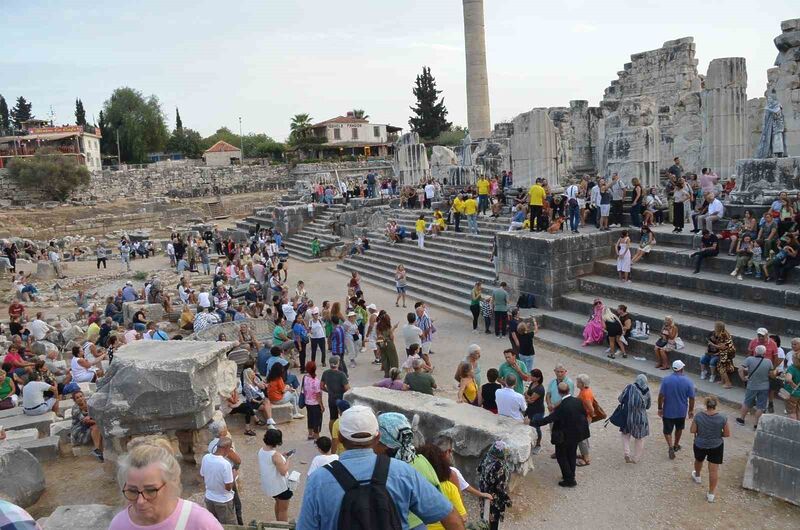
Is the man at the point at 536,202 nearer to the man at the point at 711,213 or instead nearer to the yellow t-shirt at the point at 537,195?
the yellow t-shirt at the point at 537,195

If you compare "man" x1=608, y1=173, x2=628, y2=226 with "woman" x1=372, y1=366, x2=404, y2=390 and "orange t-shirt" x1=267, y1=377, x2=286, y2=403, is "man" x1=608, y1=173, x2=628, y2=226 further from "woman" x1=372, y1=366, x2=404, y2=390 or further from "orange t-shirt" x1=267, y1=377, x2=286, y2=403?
"orange t-shirt" x1=267, y1=377, x2=286, y2=403

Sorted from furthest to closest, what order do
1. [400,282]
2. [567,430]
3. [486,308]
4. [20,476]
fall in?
[400,282], [486,308], [567,430], [20,476]

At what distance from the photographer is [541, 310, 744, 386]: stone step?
995cm

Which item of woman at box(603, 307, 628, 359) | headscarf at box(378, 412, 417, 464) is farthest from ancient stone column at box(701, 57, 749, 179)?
headscarf at box(378, 412, 417, 464)

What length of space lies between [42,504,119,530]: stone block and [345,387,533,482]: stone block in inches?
125

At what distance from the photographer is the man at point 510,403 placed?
7.14m

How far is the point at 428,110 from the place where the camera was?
59.7 m

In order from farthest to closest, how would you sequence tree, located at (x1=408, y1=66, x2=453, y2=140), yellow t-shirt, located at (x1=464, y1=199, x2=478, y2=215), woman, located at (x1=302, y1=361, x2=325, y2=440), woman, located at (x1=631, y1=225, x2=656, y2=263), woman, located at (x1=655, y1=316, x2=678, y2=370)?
tree, located at (x1=408, y1=66, x2=453, y2=140) < yellow t-shirt, located at (x1=464, y1=199, x2=478, y2=215) < woman, located at (x1=631, y1=225, x2=656, y2=263) < woman, located at (x1=655, y1=316, x2=678, y2=370) < woman, located at (x1=302, y1=361, x2=325, y2=440)

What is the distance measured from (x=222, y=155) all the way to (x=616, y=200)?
54.4 meters

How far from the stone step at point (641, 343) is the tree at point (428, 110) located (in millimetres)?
48478

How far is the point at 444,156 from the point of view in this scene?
1196 inches

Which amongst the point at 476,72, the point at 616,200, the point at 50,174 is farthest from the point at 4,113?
the point at 616,200

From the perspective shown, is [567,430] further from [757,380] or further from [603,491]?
[757,380]

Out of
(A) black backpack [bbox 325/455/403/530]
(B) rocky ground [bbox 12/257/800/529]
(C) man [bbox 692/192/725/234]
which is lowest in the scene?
(B) rocky ground [bbox 12/257/800/529]
